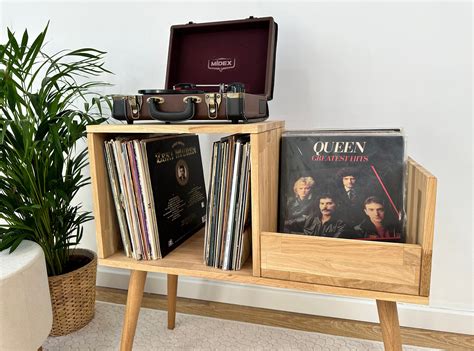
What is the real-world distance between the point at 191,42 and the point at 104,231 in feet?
2.17

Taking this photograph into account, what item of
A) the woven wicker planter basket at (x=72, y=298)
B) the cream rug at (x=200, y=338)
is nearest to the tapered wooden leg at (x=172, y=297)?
the cream rug at (x=200, y=338)

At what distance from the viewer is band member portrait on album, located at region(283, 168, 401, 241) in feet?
2.85

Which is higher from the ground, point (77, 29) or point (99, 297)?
point (77, 29)

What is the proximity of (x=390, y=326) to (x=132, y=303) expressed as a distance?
627 mm

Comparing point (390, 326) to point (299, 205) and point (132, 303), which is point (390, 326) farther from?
point (132, 303)

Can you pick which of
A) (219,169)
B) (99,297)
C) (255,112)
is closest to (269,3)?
(255,112)

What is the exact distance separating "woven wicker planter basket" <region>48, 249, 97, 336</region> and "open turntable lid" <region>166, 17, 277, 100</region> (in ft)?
2.44

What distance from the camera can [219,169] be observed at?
2.93ft

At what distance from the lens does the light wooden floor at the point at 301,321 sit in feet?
4.23

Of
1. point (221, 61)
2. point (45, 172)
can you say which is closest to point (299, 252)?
point (221, 61)

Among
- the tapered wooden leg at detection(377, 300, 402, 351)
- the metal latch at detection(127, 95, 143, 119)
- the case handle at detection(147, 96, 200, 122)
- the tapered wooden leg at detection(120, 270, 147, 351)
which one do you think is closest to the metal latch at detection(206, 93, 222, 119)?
the case handle at detection(147, 96, 200, 122)

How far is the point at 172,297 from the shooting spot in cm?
136

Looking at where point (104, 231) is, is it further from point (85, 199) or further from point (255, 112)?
point (85, 199)

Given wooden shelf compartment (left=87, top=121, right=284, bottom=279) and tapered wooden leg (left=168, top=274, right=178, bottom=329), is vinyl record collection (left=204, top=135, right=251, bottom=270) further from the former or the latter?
tapered wooden leg (left=168, top=274, right=178, bottom=329)
